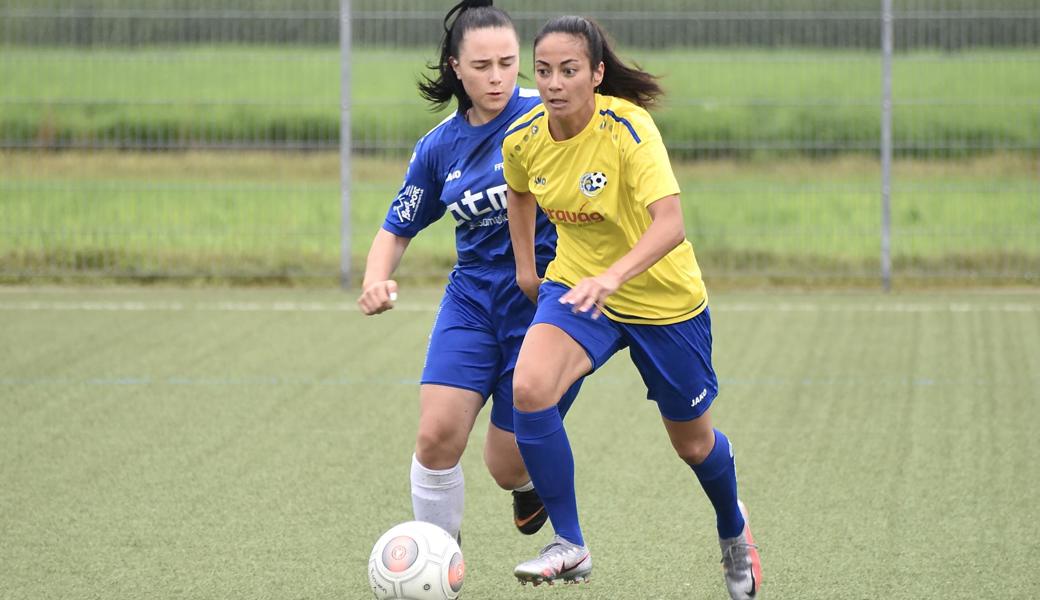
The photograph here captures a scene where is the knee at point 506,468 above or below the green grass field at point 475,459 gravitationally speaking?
above

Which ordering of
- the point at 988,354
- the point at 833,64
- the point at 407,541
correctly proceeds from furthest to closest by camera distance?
the point at 833,64 → the point at 988,354 → the point at 407,541

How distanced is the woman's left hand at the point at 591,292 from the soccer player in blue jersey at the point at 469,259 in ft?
2.09

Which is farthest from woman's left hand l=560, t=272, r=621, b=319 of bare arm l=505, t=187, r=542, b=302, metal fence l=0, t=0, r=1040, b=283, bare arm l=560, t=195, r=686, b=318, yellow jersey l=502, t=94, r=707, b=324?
metal fence l=0, t=0, r=1040, b=283

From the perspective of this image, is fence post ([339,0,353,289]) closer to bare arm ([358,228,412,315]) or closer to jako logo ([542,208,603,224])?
bare arm ([358,228,412,315])

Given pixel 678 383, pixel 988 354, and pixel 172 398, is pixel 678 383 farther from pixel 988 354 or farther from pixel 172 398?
pixel 988 354

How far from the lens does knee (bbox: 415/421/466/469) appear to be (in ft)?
14.8

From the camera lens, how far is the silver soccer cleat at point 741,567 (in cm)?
440

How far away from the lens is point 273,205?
1159 cm

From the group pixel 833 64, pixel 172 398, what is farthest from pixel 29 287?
pixel 833 64

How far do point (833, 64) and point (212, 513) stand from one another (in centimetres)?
708

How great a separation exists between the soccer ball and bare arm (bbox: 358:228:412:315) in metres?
0.60

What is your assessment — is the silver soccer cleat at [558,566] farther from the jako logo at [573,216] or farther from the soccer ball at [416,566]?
the jako logo at [573,216]

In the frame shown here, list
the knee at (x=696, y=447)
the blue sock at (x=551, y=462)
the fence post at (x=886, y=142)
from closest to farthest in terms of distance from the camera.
Result: the blue sock at (x=551, y=462) → the knee at (x=696, y=447) → the fence post at (x=886, y=142)

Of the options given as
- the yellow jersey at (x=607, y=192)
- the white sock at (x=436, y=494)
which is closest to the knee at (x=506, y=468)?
the white sock at (x=436, y=494)
